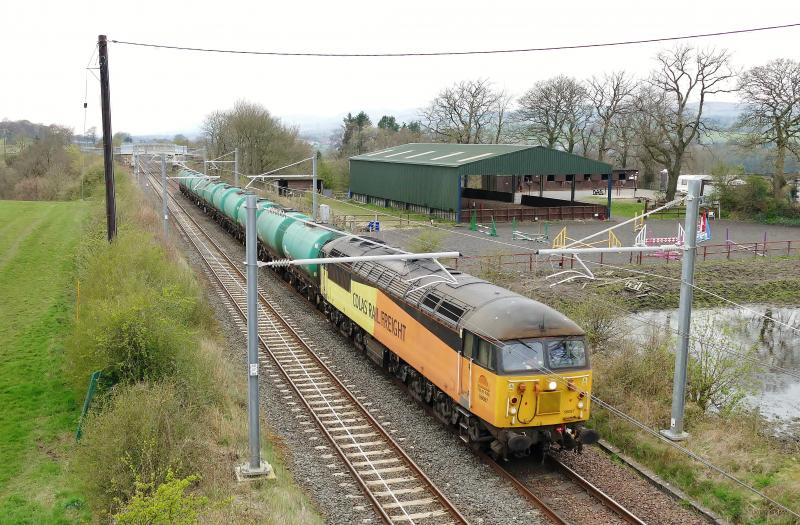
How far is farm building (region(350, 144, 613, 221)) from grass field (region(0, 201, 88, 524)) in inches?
977

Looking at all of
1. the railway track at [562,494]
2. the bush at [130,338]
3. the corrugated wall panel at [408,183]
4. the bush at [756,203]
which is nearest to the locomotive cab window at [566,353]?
the railway track at [562,494]

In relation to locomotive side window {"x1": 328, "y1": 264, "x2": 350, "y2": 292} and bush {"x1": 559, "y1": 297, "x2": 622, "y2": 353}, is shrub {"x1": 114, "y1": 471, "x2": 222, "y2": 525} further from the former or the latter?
bush {"x1": 559, "y1": 297, "x2": 622, "y2": 353}

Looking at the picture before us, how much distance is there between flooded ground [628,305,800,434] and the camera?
19769 millimetres

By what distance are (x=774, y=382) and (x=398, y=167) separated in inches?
1520

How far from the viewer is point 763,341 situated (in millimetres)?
28656

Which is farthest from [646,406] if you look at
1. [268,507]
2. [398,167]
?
[398,167]

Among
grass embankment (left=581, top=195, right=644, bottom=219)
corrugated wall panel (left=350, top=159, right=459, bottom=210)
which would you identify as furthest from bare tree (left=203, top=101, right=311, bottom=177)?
grass embankment (left=581, top=195, right=644, bottom=219)

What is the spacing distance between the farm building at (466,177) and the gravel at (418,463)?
3138 cm

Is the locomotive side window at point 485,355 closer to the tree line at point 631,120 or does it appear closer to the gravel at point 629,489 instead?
the gravel at point 629,489

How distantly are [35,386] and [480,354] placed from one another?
12.6 m

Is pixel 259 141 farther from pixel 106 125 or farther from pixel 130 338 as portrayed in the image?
pixel 130 338

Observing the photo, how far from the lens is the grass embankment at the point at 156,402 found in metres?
11.6

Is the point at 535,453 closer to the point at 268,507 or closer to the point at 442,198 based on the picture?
the point at 268,507

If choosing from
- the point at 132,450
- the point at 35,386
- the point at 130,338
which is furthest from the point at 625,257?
the point at 132,450
